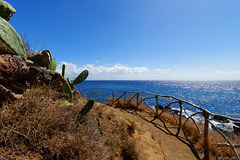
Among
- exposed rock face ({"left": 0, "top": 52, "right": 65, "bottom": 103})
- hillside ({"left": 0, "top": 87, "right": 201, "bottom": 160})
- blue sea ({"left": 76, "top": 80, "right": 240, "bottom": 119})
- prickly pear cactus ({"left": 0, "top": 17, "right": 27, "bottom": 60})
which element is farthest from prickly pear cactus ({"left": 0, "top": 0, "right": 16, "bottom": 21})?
blue sea ({"left": 76, "top": 80, "right": 240, "bottom": 119})

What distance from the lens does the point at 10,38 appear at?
2.31 meters

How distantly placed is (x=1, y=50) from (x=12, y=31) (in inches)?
20.0

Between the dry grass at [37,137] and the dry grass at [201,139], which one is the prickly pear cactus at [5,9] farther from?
the dry grass at [201,139]

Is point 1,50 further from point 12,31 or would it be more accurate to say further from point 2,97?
point 2,97

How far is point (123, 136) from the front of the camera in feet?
10.4

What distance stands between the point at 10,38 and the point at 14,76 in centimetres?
85

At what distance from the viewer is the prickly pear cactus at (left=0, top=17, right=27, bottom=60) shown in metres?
2.15

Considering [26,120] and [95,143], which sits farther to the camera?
[95,143]

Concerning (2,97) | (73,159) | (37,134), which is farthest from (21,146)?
(2,97)

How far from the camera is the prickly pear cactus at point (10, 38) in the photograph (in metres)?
2.15

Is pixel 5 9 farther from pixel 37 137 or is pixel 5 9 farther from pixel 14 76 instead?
pixel 37 137

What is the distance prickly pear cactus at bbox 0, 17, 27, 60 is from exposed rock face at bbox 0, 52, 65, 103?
19 centimetres

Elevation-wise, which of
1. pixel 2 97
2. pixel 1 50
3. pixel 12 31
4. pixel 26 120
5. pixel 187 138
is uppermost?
pixel 12 31

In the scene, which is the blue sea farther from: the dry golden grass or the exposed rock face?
the dry golden grass
